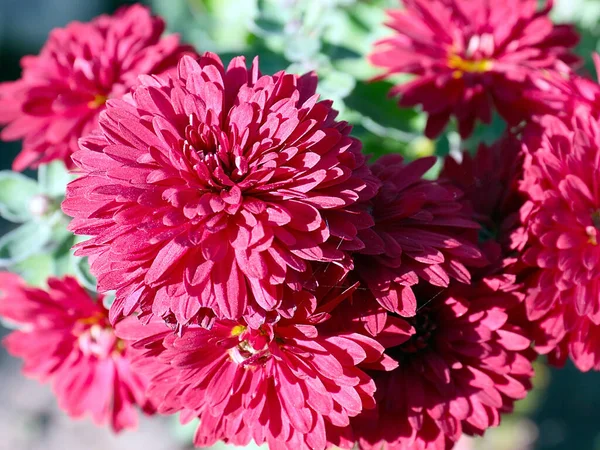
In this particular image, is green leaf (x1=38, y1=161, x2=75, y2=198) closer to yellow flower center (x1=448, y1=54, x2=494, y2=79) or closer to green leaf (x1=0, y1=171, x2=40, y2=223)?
green leaf (x1=0, y1=171, x2=40, y2=223)

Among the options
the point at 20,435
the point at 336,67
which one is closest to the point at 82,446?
the point at 20,435

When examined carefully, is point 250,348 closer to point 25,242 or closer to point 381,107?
point 25,242

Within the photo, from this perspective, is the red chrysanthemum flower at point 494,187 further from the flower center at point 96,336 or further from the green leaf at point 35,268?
the green leaf at point 35,268

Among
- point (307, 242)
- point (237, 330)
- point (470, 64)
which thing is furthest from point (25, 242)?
A: point (470, 64)

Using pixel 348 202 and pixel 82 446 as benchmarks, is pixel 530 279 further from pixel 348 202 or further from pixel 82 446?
pixel 82 446

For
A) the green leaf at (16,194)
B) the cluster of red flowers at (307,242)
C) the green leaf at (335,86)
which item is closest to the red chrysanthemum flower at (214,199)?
the cluster of red flowers at (307,242)

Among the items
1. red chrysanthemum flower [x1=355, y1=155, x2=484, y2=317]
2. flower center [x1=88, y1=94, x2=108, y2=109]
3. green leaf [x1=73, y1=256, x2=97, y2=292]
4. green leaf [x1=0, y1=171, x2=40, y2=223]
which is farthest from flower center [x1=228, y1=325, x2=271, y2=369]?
green leaf [x1=0, y1=171, x2=40, y2=223]
